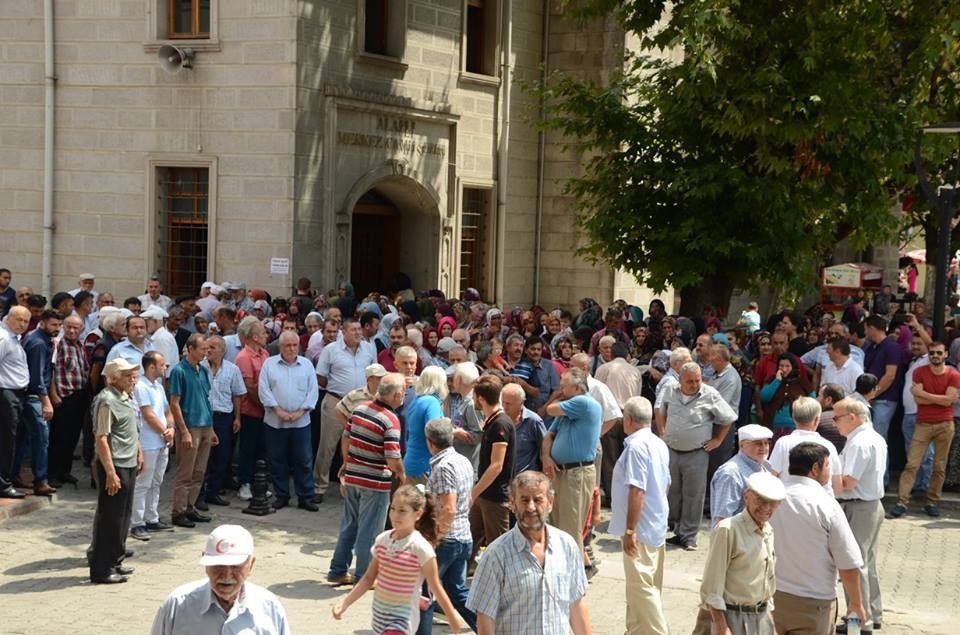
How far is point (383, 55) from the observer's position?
2144 centimetres

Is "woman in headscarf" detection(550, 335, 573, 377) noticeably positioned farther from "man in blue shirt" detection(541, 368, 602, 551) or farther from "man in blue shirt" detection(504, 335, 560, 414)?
"man in blue shirt" detection(541, 368, 602, 551)

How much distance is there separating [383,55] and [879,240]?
27.8ft

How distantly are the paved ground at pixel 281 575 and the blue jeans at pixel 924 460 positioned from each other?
703 millimetres

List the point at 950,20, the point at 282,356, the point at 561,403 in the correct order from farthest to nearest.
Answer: the point at 950,20
the point at 282,356
the point at 561,403

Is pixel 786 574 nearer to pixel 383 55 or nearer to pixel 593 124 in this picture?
pixel 593 124

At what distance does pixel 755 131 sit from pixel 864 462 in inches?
322

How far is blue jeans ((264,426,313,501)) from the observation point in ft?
43.3

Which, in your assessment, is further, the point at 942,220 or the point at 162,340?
the point at 942,220

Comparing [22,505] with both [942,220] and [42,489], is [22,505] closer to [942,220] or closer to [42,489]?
[42,489]

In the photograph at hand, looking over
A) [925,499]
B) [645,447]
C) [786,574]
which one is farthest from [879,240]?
[786,574]

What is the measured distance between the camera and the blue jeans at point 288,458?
13.2 metres

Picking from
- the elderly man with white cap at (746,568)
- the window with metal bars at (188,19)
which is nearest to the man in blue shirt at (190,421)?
the elderly man with white cap at (746,568)

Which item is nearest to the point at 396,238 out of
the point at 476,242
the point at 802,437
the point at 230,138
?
the point at 476,242

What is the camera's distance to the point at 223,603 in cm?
546
